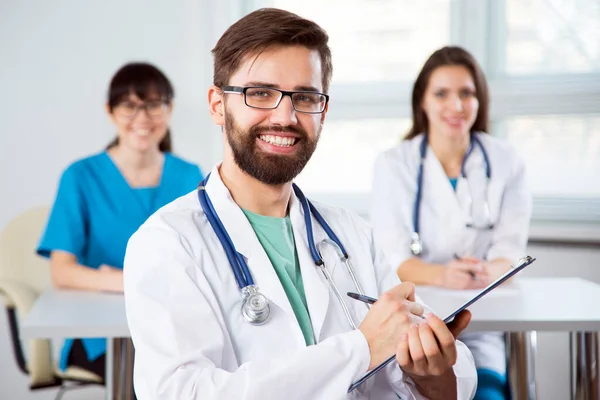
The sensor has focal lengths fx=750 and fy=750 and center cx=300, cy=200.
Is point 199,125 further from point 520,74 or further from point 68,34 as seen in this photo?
point 520,74

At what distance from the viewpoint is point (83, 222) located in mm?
2447

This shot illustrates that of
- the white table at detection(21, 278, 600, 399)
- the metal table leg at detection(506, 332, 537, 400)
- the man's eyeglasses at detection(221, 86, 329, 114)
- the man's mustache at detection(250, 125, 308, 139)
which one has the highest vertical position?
the man's eyeglasses at detection(221, 86, 329, 114)

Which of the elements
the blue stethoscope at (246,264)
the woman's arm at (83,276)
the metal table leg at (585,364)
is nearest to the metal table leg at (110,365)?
the woman's arm at (83,276)

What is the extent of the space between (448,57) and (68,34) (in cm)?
181

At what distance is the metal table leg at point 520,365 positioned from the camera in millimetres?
1964

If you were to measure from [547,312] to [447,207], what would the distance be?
0.68 metres

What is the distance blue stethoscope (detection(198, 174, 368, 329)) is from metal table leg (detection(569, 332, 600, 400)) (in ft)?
2.87

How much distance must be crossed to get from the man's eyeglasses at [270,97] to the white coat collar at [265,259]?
170 millimetres

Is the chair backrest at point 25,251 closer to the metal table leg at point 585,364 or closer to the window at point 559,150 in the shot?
the metal table leg at point 585,364

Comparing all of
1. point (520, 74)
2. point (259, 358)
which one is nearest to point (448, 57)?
point (520, 74)

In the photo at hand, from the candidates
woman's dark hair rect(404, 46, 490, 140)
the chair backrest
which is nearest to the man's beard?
woman's dark hair rect(404, 46, 490, 140)

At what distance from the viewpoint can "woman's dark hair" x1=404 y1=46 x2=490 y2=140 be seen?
2.53 meters

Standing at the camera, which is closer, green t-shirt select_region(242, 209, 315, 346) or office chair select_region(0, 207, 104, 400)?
green t-shirt select_region(242, 209, 315, 346)

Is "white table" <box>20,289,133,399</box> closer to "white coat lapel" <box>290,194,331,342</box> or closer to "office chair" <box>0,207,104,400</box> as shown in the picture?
"office chair" <box>0,207,104,400</box>
